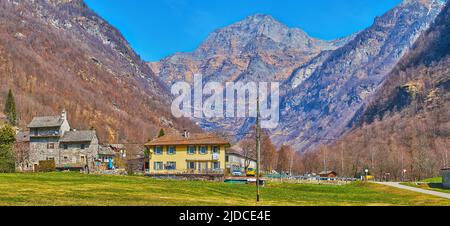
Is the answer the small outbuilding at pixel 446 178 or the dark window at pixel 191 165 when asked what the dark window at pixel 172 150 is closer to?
the dark window at pixel 191 165

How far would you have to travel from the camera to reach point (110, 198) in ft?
102

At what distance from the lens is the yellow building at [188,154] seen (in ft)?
300

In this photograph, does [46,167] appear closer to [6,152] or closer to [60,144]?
[6,152]

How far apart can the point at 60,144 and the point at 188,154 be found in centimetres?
Answer: 3395

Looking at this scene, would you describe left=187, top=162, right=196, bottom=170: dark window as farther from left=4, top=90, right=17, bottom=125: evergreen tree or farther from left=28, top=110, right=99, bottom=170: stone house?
left=4, top=90, right=17, bottom=125: evergreen tree

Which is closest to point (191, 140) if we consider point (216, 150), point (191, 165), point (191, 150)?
point (191, 150)

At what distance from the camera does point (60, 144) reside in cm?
11212

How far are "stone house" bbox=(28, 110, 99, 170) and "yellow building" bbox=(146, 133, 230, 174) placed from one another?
72.8ft

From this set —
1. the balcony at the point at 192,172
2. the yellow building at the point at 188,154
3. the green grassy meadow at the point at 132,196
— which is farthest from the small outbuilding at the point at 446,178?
the yellow building at the point at 188,154

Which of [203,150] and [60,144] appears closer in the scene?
[203,150]

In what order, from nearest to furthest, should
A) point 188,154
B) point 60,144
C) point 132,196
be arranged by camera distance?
point 132,196, point 188,154, point 60,144

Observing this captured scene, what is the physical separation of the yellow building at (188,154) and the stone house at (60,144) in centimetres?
2220

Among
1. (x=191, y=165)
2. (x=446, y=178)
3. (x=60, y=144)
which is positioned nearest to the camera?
(x=446, y=178)
